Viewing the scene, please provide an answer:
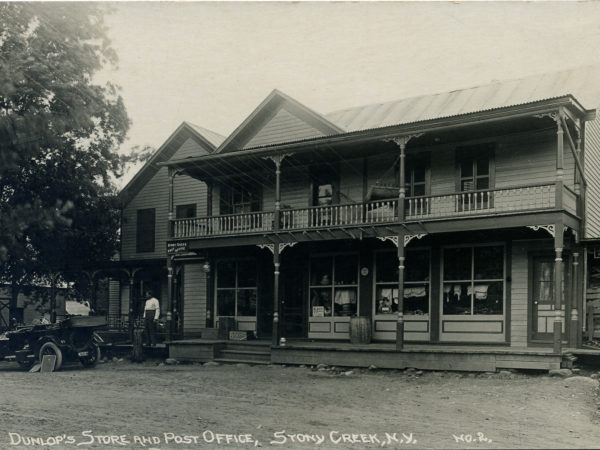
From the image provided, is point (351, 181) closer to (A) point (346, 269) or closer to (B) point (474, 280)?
(A) point (346, 269)

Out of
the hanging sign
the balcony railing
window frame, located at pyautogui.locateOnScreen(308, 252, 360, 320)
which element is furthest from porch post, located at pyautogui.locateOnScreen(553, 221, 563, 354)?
the hanging sign

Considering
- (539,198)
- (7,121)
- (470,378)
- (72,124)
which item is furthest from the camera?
(72,124)

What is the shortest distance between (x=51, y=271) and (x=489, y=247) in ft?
55.1

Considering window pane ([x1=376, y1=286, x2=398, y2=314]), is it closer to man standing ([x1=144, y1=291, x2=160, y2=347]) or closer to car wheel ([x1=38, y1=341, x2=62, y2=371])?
man standing ([x1=144, y1=291, x2=160, y2=347])

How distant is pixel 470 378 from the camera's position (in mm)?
14102

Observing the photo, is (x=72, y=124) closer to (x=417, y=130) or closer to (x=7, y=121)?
(x=7, y=121)

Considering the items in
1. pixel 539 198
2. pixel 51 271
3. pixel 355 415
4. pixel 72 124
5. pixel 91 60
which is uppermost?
pixel 91 60

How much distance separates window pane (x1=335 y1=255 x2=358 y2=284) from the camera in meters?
19.4

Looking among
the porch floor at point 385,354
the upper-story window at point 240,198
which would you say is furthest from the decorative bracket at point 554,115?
the upper-story window at point 240,198

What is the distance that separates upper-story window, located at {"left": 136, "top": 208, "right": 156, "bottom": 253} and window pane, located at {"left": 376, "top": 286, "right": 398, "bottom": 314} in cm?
1078

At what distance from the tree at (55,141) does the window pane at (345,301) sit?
10.1m

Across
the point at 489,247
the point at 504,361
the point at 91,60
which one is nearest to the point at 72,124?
the point at 91,60

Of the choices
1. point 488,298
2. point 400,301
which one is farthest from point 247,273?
point 488,298

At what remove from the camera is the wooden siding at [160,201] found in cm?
2459
